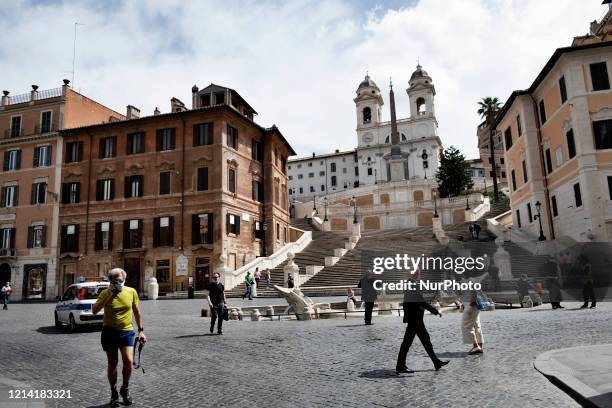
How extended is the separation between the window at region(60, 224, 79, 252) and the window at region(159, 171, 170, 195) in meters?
7.79

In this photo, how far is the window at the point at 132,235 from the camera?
36.2m

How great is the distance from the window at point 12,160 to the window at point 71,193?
583 centimetres

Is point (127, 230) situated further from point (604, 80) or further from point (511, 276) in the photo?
point (604, 80)

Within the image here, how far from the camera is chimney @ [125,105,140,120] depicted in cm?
4353

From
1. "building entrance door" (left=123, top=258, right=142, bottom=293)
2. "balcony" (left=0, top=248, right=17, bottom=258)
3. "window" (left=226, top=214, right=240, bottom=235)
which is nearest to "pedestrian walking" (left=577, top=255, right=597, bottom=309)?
"window" (left=226, top=214, right=240, bottom=235)

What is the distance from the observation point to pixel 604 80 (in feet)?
92.7

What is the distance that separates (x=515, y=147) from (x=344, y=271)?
17.8 m

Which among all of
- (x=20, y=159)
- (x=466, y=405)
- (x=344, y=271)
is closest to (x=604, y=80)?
(x=344, y=271)

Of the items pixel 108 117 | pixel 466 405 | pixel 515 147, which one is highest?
pixel 108 117

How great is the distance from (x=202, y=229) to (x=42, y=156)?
16.5 metres

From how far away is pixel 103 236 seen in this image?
3719 centimetres

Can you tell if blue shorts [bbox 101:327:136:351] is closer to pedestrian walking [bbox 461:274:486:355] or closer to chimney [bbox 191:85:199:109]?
pedestrian walking [bbox 461:274:486:355]

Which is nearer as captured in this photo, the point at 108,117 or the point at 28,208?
the point at 28,208

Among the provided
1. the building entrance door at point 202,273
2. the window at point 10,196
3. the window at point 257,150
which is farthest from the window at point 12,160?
the window at point 257,150
